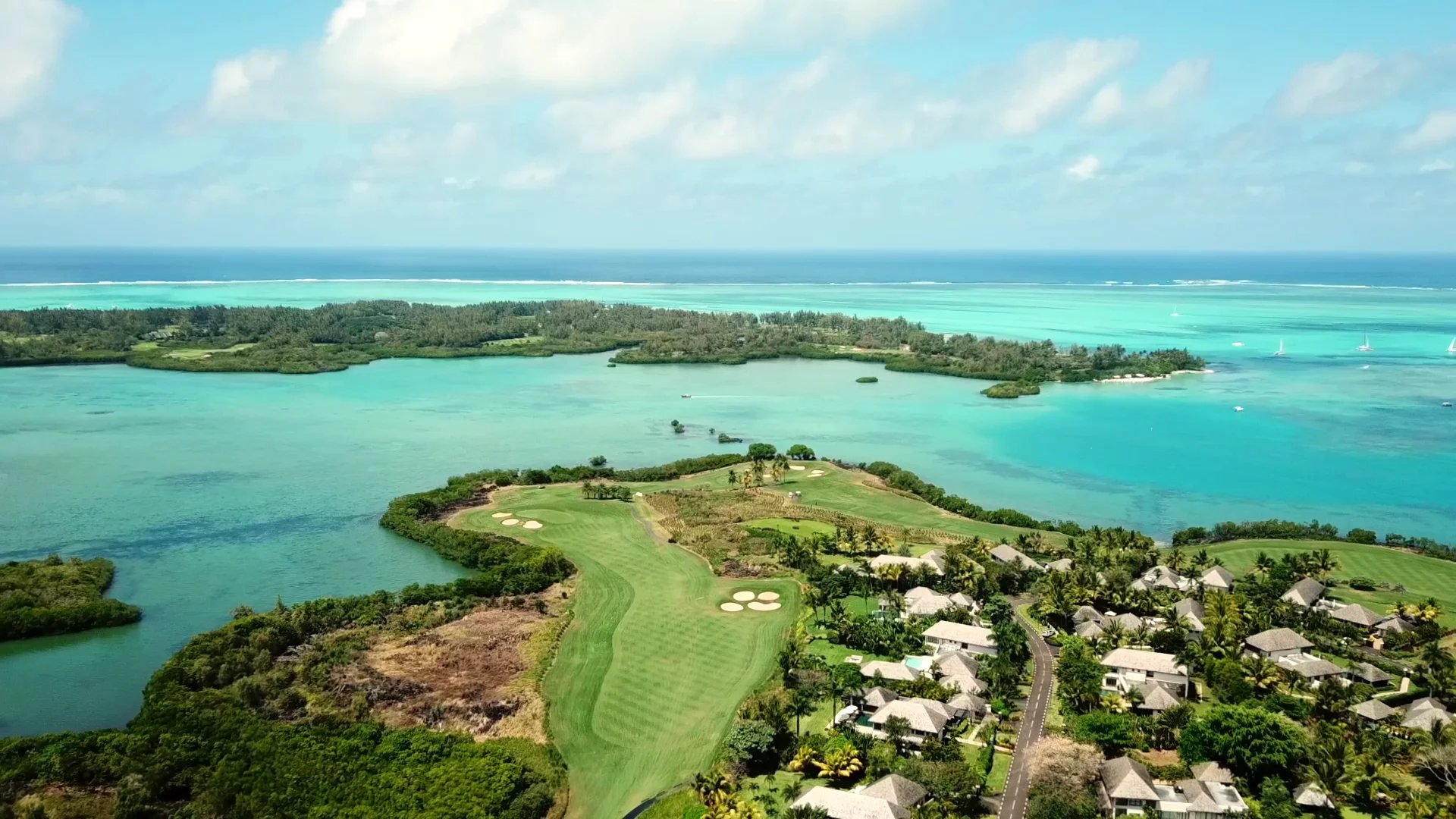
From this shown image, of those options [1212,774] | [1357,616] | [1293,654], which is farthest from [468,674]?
[1357,616]

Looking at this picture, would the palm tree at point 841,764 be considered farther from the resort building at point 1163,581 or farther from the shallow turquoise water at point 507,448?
the shallow turquoise water at point 507,448

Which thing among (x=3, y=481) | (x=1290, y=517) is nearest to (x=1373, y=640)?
(x=1290, y=517)

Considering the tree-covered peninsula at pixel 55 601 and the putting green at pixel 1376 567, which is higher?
the tree-covered peninsula at pixel 55 601

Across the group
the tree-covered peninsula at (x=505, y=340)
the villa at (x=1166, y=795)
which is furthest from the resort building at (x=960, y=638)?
the tree-covered peninsula at (x=505, y=340)

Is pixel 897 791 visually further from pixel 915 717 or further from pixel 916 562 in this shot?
pixel 916 562

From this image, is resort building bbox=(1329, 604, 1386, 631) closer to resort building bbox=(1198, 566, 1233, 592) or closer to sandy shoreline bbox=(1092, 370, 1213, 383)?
resort building bbox=(1198, 566, 1233, 592)
